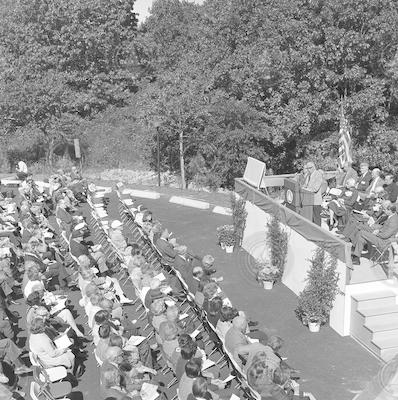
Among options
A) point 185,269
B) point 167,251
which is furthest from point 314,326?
point 167,251

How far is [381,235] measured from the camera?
35.3 ft

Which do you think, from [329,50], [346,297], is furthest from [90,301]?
[329,50]

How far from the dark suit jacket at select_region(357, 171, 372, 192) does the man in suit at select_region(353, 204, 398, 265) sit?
2.56m

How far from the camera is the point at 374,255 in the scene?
1107 centimetres

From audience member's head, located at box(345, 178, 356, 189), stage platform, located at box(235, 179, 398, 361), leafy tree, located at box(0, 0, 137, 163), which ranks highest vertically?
leafy tree, located at box(0, 0, 137, 163)

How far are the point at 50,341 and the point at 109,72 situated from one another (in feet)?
86.9

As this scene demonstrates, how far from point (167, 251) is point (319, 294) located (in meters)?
3.40

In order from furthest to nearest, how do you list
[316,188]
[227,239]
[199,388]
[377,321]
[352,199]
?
[227,239] → [316,188] → [352,199] → [377,321] → [199,388]

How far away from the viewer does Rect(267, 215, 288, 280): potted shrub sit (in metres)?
12.5

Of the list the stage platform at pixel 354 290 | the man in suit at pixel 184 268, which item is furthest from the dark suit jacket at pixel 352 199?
the man in suit at pixel 184 268

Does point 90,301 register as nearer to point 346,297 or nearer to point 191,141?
point 346,297

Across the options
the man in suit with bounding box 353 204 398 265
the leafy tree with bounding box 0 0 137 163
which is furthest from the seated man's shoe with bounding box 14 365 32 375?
the leafy tree with bounding box 0 0 137 163

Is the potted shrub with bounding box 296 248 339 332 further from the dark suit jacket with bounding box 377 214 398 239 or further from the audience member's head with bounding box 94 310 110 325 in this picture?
the audience member's head with bounding box 94 310 110 325

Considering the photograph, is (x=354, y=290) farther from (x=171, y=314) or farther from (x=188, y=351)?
(x=188, y=351)
